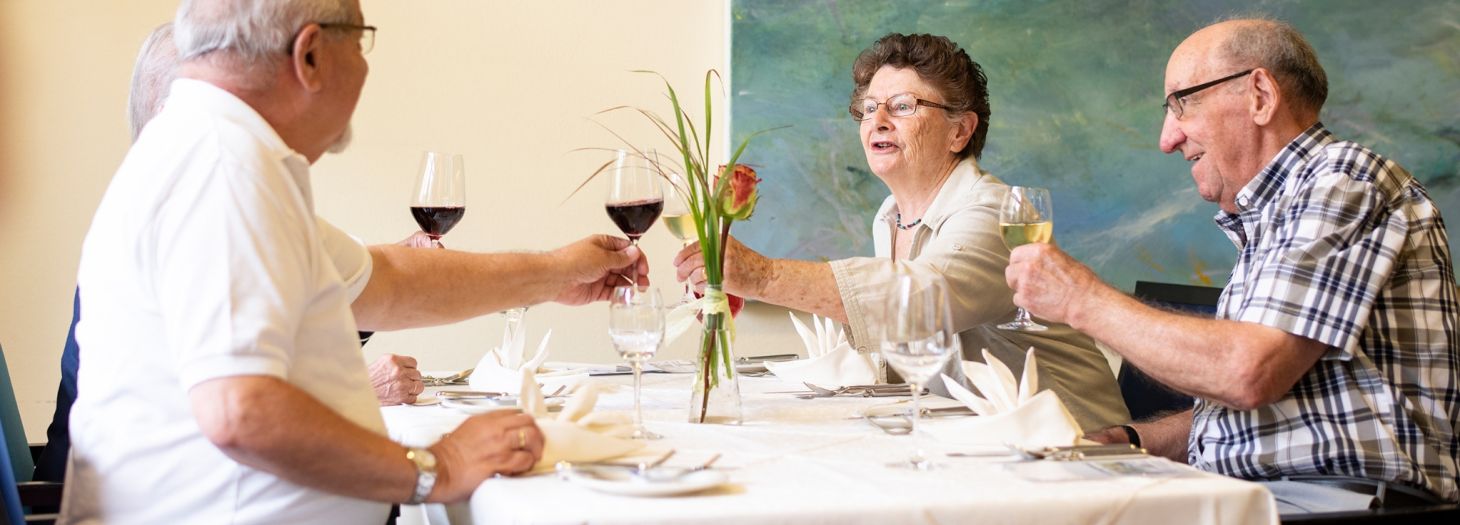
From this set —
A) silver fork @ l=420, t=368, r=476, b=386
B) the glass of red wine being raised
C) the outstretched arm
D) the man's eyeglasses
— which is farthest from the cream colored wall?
the man's eyeglasses

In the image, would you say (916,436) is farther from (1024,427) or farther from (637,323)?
(637,323)

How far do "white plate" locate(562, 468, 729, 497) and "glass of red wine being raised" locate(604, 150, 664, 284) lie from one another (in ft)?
2.19

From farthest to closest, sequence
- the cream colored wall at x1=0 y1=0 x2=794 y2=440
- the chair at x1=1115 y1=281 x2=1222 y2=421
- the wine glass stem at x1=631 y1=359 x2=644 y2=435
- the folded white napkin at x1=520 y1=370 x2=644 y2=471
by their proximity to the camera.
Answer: the cream colored wall at x1=0 y1=0 x2=794 y2=440
the chair at x1=1115 y1=281 x2=1222 y2=421
the wine glass stem at x1=631 y1=359 x2=644 y2=435
the folded white napkin at x1=520 y1=370 x2=644 y2=471

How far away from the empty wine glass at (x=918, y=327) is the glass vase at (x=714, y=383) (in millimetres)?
431

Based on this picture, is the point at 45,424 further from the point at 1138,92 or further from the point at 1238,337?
the point at 1138,92

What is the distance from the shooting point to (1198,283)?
4.16 m

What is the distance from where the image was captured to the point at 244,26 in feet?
4.77

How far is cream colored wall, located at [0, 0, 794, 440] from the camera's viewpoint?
3.34 meters

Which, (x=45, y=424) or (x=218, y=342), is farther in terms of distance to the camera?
(x=45, y=424)

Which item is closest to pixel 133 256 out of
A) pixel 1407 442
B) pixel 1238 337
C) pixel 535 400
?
pixel 535 400

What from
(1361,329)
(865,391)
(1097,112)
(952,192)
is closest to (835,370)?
(865,391)

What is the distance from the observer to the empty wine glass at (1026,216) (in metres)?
2.17

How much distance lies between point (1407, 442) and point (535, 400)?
1.27 metres

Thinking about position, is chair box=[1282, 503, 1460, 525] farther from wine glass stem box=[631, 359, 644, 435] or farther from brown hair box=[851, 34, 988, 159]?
brown hair box=[851, 34, 988, 159]
